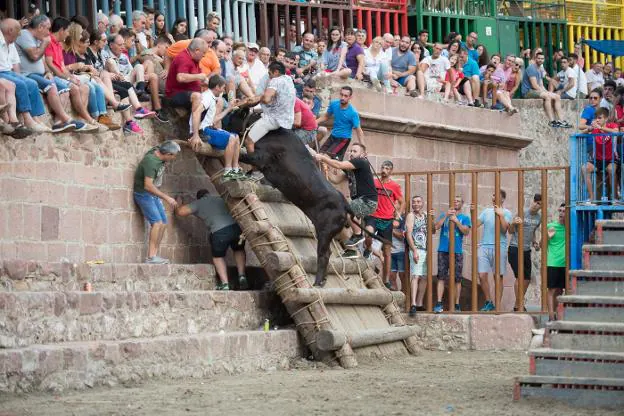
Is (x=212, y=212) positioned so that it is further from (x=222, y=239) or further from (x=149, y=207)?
(x=149, y=207)

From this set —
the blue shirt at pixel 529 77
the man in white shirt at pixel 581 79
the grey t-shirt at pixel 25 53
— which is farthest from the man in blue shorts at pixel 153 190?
the man in white shirt at pixel 581 79

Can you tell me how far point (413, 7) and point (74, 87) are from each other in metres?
14.0

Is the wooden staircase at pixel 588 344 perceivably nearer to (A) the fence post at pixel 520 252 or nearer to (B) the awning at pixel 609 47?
(A) the fence post at pixel 520 252

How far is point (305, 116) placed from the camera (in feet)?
63.8

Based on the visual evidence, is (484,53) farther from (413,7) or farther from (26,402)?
(26,402)

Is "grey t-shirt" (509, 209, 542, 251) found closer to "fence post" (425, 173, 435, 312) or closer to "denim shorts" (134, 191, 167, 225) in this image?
"fence post" (425, 173, 435, 312)

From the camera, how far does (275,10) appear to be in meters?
25.4

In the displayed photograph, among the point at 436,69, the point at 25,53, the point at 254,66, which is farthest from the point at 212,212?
the point at 436,69

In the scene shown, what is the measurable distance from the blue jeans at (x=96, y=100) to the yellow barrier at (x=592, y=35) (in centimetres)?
1837

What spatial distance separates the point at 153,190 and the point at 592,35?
19.7 meters

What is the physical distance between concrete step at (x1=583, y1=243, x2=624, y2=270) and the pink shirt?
18.9 ft

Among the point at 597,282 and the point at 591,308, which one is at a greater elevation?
the point at 597,282

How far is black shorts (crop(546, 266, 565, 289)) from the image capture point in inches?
771

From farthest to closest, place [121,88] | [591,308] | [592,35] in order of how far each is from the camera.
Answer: [592,35], [121,88], [591,308]
